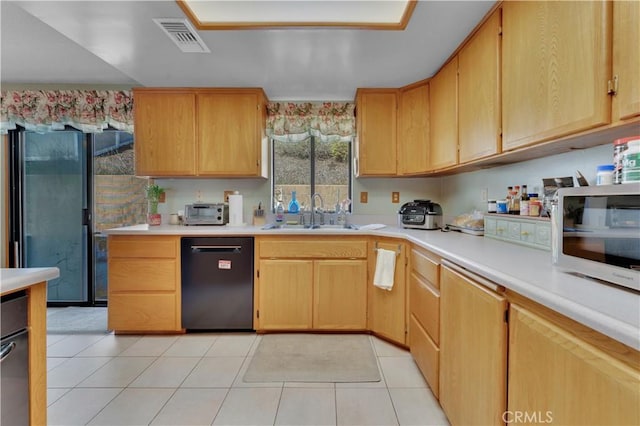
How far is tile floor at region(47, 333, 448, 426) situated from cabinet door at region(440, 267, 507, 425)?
31 centimetres

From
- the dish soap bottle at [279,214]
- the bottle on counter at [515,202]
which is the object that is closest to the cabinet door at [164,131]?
the dish soap bottle at [279,214]

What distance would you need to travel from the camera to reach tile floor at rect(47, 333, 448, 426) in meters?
1.51

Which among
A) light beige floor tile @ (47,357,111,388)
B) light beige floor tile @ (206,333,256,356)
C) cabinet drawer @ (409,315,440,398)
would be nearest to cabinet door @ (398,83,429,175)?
cabinet drawer @ (409,315,440,398)

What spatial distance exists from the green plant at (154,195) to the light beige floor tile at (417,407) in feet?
8.85

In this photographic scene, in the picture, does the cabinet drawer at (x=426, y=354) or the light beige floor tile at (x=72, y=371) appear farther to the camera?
the light beige floor tile at (x=72, y=371)

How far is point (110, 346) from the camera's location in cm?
225

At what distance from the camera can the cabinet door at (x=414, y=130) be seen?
8.35 ft

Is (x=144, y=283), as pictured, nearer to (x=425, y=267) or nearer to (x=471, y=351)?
(x=425, y=267)

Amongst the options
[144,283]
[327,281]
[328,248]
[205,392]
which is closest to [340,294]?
[327,281]

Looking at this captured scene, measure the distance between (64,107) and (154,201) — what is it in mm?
1260

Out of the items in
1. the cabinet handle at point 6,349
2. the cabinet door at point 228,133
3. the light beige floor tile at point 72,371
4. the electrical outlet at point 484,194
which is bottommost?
the light beige floor tile at point 72,371

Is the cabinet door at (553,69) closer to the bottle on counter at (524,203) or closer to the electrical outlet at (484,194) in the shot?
the bottle on counter at (524,203)

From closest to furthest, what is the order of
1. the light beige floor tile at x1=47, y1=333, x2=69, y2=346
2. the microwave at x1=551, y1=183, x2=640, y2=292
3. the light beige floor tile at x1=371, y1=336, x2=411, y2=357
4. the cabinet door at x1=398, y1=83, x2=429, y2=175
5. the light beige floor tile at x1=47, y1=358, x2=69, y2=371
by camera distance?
the microwave at x1=551, y1=183, x2=640, y2=292 < the light beige floor tile at x1=47, y1=358, x2=69, y2=371 < the light beige floor tile at x1=371, y1=336, x2=411, y2=357 < the light beige floor tile at x1=47, y1=333, x2=69, y2=346 < the cabinet door at x1=398, y1=83, x2=429, y2=175

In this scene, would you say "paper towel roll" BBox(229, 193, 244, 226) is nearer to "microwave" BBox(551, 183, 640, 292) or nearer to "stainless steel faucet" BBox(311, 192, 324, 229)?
"stainless steel faucet" BBox(311, 192, 324, 229)
